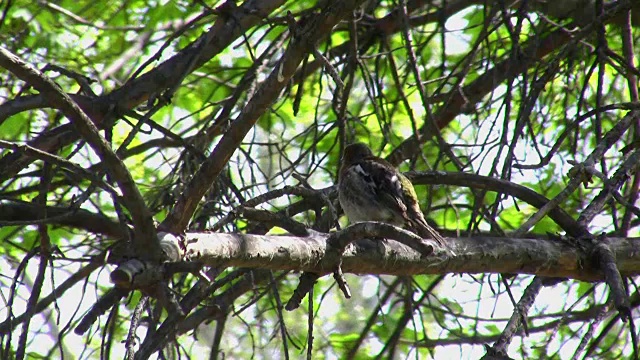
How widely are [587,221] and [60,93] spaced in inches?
98.5

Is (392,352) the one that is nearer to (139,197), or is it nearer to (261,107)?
(261,107)

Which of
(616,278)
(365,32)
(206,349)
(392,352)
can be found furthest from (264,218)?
(206,349)

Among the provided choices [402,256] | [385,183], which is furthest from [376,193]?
[402,256]

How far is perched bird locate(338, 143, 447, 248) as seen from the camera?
5.28m

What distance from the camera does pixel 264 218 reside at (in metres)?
3.16

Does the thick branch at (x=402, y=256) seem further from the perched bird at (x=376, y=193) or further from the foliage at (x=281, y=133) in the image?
the perched bird at (x=376, y=193)

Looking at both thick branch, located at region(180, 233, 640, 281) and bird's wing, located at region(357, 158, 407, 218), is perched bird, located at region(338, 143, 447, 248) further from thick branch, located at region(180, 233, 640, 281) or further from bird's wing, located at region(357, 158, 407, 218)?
thick branch, located at region(180, 233, 640, 281)

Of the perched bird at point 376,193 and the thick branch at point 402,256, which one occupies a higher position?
the perched bird at point 376,193

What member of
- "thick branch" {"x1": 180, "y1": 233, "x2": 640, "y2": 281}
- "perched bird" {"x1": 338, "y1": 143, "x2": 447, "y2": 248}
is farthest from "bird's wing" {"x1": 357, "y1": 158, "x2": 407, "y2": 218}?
"thick branch" {"x1": 180, "y1": 233, "x2": 640, "y2": 281}

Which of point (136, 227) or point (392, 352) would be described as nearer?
point (136, 227)

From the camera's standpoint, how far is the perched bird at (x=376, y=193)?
5.28 m

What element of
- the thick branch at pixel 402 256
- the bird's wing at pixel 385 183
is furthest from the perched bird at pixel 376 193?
the thick branch at pixel 402 256

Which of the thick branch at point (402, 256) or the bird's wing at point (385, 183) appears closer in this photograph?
the thick branch at point (402, 256)

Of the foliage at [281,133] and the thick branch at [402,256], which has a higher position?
the foliage at [281,133]
